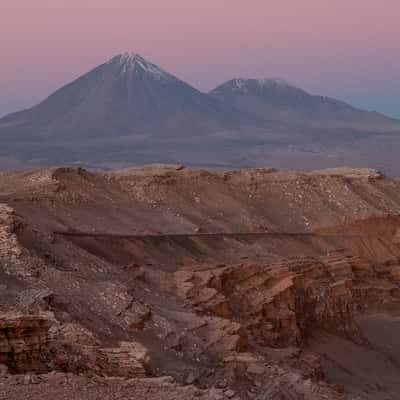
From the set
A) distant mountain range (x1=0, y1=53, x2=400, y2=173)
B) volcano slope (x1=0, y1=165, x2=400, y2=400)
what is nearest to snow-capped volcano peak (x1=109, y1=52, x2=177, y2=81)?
distant mountain range (x1=0, y1=53, x2=400, y2=173)

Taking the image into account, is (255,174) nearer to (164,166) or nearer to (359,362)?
(164,166)

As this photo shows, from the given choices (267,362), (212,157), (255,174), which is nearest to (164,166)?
(255,174)

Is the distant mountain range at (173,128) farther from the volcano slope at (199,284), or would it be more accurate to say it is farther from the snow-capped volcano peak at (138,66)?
the volcano slope at (199,284)

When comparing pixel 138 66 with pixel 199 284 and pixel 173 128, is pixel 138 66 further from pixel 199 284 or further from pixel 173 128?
pixel 199 284

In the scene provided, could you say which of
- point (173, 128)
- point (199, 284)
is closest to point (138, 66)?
point (173, 128)

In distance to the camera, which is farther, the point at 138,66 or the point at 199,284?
the point at 138,66
